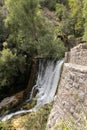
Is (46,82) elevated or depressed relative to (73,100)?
depressed

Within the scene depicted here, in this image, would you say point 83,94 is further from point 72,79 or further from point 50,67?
point 50,67

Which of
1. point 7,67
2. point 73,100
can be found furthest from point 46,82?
point 73,100

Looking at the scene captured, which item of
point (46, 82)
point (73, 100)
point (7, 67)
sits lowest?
point (46, 82)

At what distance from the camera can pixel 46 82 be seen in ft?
52.7

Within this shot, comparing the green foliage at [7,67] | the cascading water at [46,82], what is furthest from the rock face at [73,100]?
the green foliage at [7,67]

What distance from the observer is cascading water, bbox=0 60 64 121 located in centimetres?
1353

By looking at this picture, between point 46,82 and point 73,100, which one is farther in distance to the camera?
point 46,82

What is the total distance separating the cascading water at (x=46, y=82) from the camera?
533 inches

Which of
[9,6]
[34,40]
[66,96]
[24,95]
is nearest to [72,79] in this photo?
[66,96]

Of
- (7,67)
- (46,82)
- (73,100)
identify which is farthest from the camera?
(7,67)

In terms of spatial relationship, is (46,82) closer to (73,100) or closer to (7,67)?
(7,67)

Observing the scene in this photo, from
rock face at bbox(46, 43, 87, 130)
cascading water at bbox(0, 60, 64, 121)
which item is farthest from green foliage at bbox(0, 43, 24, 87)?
rock face at bbox(46, 43, 87, 130)

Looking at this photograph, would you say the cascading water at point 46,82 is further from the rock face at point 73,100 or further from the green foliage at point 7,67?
the rock face at point 73,100

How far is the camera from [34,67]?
18734mm
